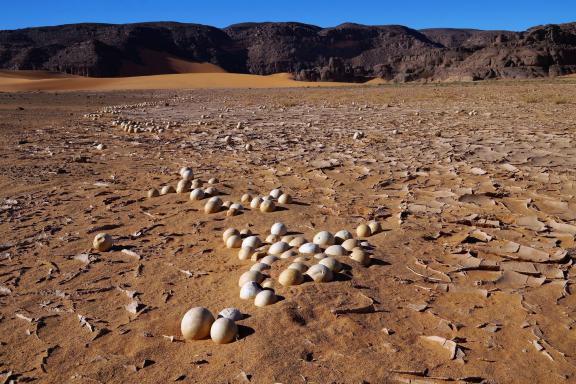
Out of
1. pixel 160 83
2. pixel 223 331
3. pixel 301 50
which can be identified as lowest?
pixel 223 331

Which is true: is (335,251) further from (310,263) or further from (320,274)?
(320,274)

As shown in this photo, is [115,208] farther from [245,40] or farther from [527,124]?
[245,40]

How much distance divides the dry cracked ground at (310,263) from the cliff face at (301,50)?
3948cm

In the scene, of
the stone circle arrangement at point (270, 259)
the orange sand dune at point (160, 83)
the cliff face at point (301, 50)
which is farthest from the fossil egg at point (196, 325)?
the cliff face at point (301, 50)

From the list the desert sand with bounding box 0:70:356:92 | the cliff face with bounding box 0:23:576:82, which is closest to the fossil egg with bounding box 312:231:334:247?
the desert sand with bounding box 0:70:356:92

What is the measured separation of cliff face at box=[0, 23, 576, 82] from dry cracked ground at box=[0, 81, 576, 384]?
39476 millimetres

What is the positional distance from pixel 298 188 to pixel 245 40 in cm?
8719

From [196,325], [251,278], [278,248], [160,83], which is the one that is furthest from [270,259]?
[160,83]

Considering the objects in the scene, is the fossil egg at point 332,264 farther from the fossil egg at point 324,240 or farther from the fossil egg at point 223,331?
the fossil egg at point 223,331

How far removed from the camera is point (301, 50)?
264 ft

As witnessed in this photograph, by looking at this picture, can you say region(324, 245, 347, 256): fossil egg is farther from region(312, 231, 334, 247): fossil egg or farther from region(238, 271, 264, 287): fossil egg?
region(238, 271, 264, 287): fossil egg

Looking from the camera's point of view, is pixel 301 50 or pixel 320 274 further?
pixel 301 50

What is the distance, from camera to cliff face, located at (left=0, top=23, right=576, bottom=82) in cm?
4402

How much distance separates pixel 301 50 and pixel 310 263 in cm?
8155
